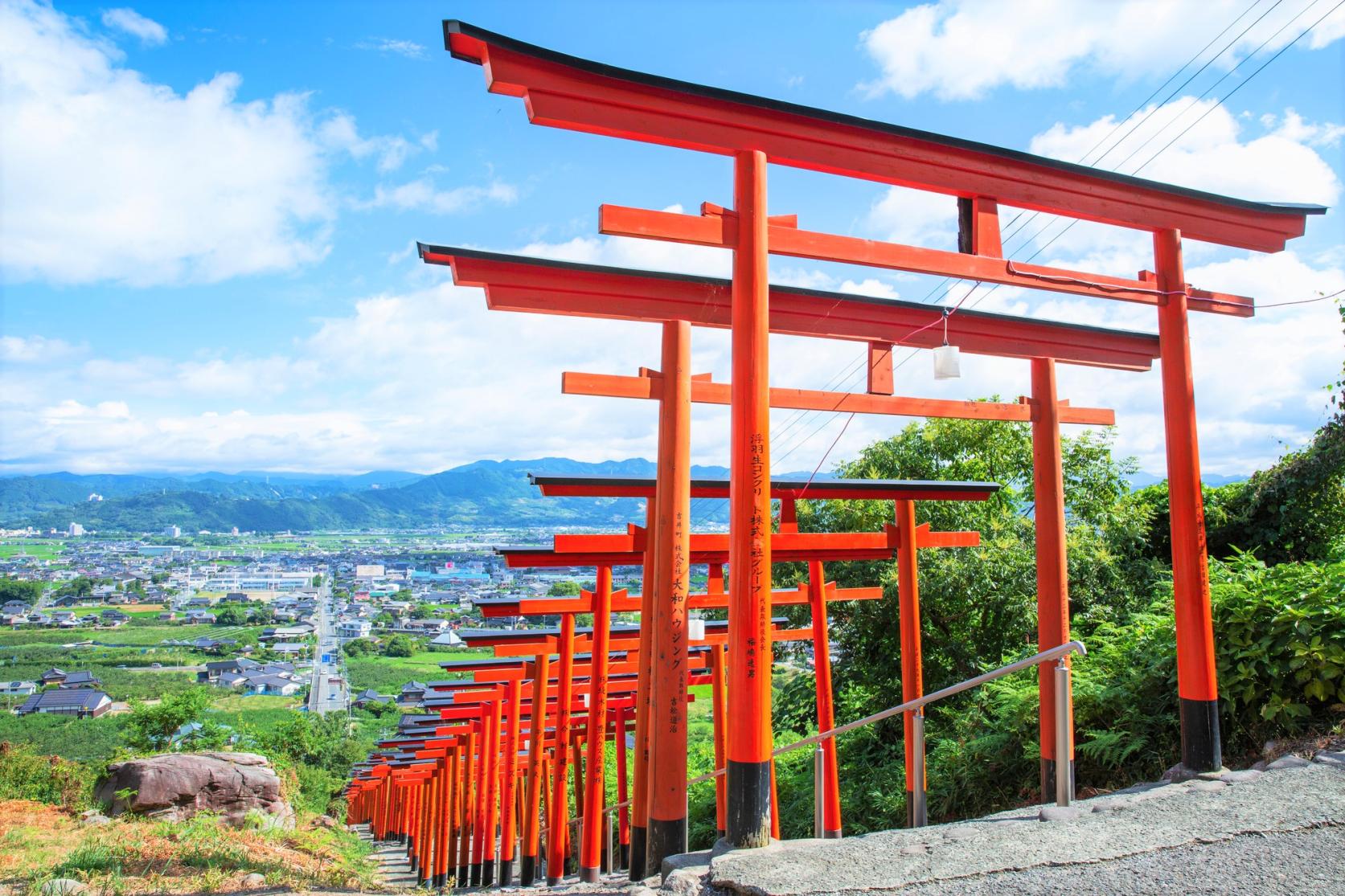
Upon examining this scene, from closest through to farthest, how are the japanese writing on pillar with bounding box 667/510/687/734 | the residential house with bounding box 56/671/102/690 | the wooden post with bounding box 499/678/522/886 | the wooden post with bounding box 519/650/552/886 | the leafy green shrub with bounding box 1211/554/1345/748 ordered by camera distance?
the japanese writing on pillar with bounding box 667/510/687/734 < the leafy green shrub with bounding box 1211/554/1345/748 < the wooden post with bounding box 519/650/552/886 < the wooden post with bounding box 499/678/522/886 < the residential house with bounding box 56/671/102/690

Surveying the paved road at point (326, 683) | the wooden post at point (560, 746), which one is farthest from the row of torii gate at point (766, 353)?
the paved road at point (326, 683)

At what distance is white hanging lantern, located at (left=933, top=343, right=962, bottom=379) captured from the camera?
6207 millimetres

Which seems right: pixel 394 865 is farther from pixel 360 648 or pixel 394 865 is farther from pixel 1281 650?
pixel 360 648

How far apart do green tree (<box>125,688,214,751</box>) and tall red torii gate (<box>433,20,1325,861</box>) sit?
27.9m

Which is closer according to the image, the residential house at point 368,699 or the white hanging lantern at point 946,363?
the white hanging lantern at point 946,363

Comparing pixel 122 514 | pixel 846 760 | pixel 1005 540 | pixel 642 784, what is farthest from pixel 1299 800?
pixel 122 514

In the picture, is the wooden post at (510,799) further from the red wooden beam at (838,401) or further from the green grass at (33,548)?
the green grass at (33,548)

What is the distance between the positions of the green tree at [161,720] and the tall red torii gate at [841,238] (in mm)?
27875

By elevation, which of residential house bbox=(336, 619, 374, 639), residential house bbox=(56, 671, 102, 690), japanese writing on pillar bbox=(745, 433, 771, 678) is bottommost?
residential house bbox=(336, 619, 374, 639)

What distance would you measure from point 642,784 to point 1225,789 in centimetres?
586

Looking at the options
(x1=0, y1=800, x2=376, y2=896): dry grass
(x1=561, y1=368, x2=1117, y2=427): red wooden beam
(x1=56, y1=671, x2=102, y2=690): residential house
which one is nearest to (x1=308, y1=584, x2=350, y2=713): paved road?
(x1=56, y1=671, x2=102, y2=690): residential house

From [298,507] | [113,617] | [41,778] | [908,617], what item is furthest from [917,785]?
[298,507]

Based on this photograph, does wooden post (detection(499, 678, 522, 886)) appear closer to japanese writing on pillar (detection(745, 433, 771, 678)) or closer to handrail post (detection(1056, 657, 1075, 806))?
japanese writing on pillar (detection(745, 433, 771, 678))

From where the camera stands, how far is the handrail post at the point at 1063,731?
4624mm
